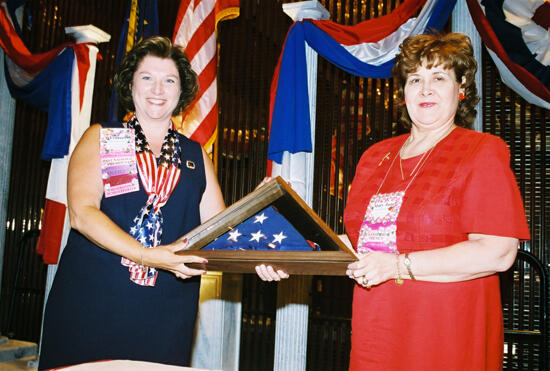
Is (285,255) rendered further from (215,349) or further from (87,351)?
(215,349)

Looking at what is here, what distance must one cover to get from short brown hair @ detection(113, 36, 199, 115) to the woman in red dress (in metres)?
1.05

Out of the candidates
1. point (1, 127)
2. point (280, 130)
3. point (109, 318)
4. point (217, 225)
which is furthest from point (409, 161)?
point (1, 127)

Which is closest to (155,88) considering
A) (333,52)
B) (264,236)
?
(264,236)

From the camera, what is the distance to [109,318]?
1959 millimetres

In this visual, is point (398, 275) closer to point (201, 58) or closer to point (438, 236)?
point (438, 236)

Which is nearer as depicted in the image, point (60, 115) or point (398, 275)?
point (398, 275)

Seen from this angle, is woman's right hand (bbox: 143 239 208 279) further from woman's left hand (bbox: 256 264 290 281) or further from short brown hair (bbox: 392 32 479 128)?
short brown hair (bbox: 392 32 479 128)

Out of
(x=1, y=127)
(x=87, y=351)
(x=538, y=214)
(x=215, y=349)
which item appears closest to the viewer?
(x=87, y=351)

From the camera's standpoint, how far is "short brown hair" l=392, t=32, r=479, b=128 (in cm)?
199

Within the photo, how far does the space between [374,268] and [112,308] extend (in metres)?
1.07

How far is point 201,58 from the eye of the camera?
15.1 feet

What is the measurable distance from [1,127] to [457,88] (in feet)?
20.0

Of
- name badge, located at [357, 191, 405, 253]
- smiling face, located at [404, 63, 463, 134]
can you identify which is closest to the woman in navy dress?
name badge, located at [357, 191, 405, 253]

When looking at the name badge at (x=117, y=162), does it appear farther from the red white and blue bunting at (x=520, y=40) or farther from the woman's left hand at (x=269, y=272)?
the red white and blue bunting at (x=520, y=40)
